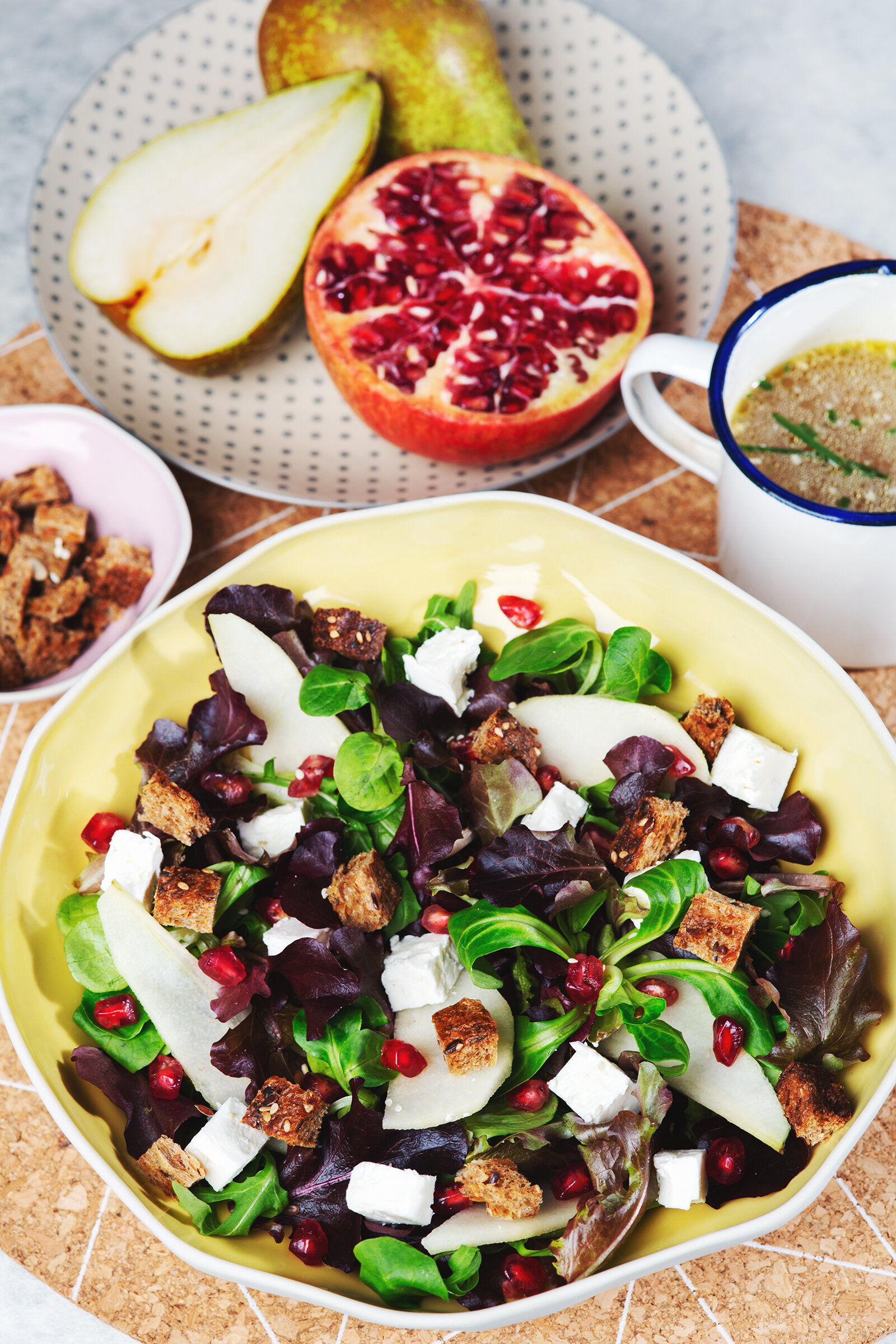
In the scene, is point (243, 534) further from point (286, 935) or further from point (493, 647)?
point (286, 935)

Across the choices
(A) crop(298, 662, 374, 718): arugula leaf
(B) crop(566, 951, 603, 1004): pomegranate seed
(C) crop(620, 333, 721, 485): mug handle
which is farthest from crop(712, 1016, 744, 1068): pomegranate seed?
(C) crop(620, 333, 721, 485): mug handle

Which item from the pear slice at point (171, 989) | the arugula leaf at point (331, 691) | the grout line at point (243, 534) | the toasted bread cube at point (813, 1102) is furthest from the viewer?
the grout line at point (243, 534)

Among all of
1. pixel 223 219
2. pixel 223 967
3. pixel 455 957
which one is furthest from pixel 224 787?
pixel 223 219

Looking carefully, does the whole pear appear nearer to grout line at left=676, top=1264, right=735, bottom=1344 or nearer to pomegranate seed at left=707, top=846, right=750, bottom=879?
pomegranate seed at left=707, top=846, right=750, bottom=879

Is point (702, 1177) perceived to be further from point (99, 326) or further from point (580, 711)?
point (99, 326)

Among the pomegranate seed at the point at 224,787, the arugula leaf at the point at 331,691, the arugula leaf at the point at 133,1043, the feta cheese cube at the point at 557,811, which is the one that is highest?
the arugula leaf at the point at 331,691

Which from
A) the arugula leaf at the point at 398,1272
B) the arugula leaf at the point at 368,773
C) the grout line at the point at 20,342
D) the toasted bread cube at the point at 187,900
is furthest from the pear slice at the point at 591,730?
the grout line at the point at 20,342

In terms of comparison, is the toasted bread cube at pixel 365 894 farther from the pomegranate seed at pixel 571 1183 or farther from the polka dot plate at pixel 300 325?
the polka dot plate at pixel 300 325
